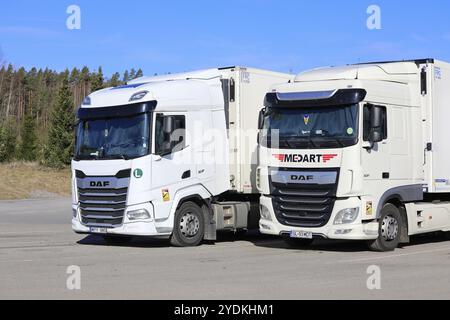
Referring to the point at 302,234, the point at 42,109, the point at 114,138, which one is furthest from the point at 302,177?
the point at 42,109

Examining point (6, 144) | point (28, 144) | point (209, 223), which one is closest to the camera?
point (209, 223)

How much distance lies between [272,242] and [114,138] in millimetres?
4859

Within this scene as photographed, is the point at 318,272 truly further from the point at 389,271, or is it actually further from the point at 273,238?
the point at 273,238

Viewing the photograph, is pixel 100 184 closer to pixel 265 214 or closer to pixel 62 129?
pixel 265 214

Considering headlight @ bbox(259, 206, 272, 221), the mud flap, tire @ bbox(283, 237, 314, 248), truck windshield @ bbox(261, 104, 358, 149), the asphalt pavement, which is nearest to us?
the asphalt pavement

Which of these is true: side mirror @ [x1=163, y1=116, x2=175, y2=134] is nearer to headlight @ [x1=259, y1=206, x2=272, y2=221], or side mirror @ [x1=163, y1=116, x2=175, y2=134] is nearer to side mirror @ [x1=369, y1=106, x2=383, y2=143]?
headlight @ [x1=259, y1=206, x2=272, y2=221]

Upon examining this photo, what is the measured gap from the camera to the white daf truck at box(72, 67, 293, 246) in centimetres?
1430

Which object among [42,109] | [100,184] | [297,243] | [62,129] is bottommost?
[297,243]

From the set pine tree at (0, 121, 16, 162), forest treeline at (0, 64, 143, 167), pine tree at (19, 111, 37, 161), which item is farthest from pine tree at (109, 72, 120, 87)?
pine tree at (0, 121, 16, 162)

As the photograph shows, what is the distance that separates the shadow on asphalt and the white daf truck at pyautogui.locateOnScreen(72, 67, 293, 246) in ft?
2.21

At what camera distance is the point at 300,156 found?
45.2 feet

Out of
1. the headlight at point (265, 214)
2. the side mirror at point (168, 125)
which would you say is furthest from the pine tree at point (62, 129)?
the headlight at point (265, 214)

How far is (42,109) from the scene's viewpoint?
110m
